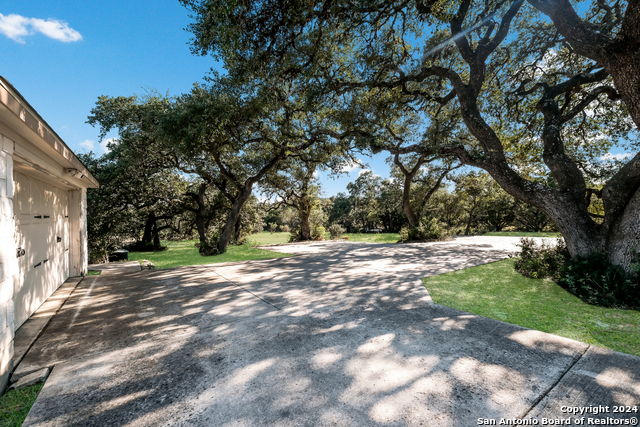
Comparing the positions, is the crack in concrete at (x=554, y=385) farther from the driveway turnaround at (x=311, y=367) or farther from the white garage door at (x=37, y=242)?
the white garage door at (x=37, y=242)

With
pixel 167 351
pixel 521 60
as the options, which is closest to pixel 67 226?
pixel 167 351

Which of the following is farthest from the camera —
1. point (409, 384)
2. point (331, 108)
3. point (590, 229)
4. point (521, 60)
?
point (331, 108)

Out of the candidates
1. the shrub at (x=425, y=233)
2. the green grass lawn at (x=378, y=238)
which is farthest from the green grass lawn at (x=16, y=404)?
the green grass lawn at (x=378, y=238)

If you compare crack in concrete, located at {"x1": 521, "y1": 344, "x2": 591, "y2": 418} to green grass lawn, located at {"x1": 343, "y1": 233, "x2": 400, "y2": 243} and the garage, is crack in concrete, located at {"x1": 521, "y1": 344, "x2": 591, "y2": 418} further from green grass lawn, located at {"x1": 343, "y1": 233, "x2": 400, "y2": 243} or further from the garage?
green grass lawn, located at {"x1": 343, "y1": 233, "x2": 400, "y2": 243}

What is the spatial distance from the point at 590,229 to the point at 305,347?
20.0ft

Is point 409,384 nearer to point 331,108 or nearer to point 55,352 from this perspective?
point 55,352

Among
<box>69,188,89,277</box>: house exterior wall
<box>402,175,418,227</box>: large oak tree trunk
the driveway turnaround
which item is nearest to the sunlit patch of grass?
<box>402,175,418,227</box>: large oak tree trunk

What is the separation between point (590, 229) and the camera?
Answer: 5191mm

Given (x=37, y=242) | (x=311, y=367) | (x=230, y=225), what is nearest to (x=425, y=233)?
(x=230, y=225)

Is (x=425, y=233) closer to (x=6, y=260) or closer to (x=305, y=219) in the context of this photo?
(x=305, y=219)

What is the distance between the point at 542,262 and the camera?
19.3 feet

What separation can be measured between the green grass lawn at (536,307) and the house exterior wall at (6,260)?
5.43m

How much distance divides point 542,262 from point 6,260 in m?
8.82

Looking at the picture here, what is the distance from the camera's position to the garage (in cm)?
265
